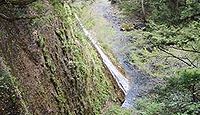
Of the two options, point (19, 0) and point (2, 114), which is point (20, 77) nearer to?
point (2, 114)

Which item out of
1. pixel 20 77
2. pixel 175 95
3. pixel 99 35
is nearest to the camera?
pixel 175 95

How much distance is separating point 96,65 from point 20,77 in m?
4.34

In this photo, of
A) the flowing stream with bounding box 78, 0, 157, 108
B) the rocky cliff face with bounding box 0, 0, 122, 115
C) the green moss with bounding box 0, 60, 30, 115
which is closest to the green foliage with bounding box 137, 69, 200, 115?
the green moss with bounding box 0, 60, 30, 115

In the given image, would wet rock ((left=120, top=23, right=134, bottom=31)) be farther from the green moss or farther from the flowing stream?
the green moss

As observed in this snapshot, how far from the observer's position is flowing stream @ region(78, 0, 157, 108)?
1235 centimetres

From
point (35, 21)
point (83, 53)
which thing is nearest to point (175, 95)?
point (35, 21)

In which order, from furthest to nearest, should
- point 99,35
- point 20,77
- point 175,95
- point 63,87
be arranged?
point 99,35 → point 63,87 → point 20,77 → point 175,95

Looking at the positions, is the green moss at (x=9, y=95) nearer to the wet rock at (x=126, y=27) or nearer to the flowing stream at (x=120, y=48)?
the flowing stream at (x=120, y=48)

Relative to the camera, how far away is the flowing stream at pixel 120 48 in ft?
40.5

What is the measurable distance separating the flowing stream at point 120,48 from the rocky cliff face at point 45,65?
205 cm

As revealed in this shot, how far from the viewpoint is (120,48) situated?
16.4 m

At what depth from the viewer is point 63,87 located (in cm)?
823

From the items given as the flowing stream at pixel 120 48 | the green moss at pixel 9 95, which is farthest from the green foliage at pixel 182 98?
the flowing stream at pixel 120 48

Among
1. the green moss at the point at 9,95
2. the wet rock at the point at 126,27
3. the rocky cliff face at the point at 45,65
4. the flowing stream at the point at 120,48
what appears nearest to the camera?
the green moss at the point at 9,95
